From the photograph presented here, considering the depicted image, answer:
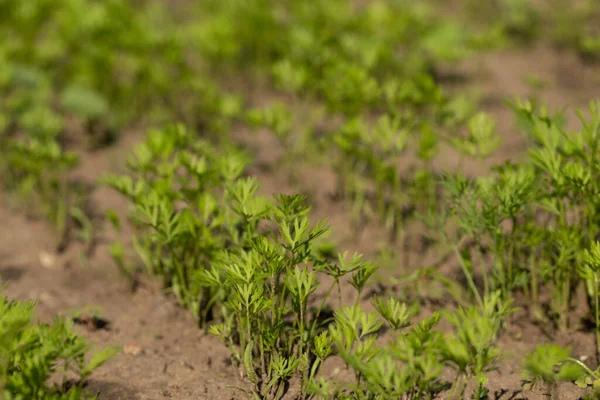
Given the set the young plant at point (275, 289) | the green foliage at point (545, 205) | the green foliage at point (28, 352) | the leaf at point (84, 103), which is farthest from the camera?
the leaf at point (84, 103)

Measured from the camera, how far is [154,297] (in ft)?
9.61

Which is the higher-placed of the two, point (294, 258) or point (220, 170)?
point (220, 170)

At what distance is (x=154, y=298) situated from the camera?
2.92m

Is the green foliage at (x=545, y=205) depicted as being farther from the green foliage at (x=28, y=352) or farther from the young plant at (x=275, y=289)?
the green foliage at (x=28, y=352)

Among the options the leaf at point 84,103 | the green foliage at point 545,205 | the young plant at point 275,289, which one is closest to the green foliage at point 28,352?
the young plant at point 275,289

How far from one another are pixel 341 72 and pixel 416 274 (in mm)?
1464

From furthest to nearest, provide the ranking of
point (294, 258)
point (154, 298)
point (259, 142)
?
point (259, 142) → point (154, 298) → point (294, 258)

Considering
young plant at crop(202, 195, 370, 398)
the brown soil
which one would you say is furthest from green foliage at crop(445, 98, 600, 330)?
young plant at crop(202, 195, 370, 398)

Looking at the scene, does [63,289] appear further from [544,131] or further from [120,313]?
[544,131]

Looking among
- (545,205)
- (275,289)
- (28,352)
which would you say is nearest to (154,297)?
(275,289)

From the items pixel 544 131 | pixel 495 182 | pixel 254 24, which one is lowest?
pixel 495 182

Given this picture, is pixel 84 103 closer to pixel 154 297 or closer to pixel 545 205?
pixel 154 297

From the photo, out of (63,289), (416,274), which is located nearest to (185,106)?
(63,289)

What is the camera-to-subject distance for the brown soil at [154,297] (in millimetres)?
2363
